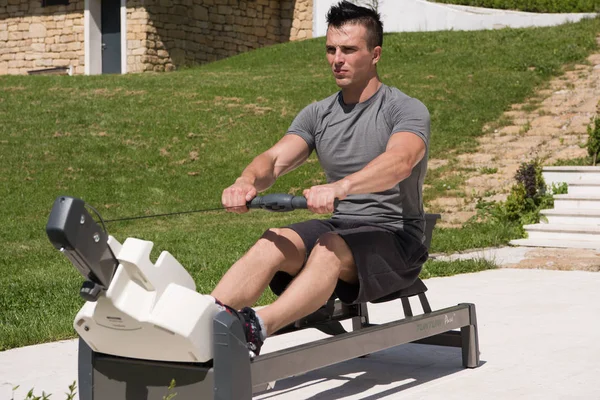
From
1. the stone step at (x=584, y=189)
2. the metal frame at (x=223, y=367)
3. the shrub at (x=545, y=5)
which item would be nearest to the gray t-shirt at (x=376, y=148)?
the metal frame at (x=223, y=367)

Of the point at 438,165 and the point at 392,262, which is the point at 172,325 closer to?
the point at 392,262

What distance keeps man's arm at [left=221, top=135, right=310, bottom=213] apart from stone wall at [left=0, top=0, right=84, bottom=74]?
20034 mm

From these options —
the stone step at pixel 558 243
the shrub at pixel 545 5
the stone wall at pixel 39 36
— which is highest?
the shrub at pixel 545 5

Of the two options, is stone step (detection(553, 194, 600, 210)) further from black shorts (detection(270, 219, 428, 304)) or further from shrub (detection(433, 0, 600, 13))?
shrub (detection(433, 0, 600, 13))

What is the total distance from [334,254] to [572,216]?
6595mm

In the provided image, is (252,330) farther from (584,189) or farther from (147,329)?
(584,189)

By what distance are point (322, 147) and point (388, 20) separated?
1943 cm

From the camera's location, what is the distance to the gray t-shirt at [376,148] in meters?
3.84

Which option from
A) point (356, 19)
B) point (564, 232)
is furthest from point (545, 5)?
point (356, 19)

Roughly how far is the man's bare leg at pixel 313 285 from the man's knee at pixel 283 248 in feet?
0.38

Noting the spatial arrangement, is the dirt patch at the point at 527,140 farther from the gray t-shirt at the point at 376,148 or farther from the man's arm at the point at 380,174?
the man's arm at the point at 380,174

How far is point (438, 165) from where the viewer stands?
12680 millimetres

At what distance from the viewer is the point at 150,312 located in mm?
2904

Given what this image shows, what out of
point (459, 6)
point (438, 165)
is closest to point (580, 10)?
point (459, 6)
